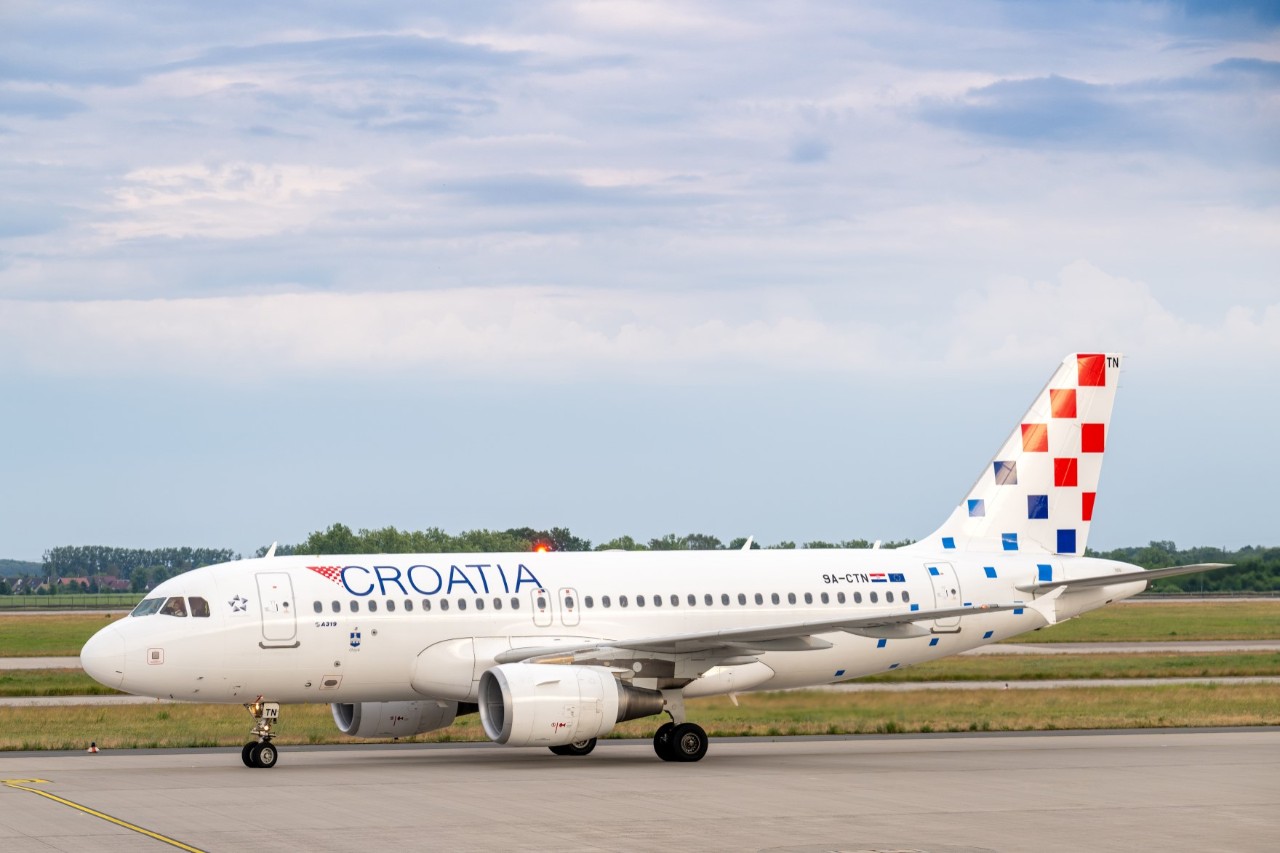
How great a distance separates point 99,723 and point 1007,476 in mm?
21347

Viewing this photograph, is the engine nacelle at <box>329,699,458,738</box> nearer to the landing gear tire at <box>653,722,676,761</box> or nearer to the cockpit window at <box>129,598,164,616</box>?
the cockpit window at <box>129,598,164,616</box>

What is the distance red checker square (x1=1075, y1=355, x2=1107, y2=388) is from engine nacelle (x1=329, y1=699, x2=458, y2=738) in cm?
1555

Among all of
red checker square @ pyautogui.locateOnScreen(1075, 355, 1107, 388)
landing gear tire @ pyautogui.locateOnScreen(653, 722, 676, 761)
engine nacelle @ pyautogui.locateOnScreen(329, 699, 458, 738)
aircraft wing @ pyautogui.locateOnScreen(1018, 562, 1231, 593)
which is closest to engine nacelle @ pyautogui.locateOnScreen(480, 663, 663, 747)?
landing gear tire @ pyautogui.locateOnScreen(653, 722, 676, 761)

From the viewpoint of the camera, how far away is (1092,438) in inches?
1486

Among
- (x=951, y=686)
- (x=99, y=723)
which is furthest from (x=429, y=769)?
(x=951, y=686)

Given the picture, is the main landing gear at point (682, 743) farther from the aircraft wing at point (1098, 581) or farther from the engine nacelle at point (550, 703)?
the aircraft wing at point (1098, 581)

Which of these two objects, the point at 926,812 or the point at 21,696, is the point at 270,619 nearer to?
the point at 926,812

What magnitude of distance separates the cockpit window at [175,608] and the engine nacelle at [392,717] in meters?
3.99

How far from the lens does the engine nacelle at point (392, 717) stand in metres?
32.8

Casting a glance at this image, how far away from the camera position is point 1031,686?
48.2 metres

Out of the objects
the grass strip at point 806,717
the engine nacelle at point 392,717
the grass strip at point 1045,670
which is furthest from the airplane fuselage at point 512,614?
the grass strip at point 1045,670

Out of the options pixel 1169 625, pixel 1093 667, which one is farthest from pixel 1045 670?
pixel 1169 625

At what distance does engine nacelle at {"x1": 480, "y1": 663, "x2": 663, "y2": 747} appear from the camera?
2850cm

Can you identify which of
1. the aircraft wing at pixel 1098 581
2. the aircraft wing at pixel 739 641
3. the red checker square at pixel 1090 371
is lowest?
the aircraft wing at pixel 739 641
